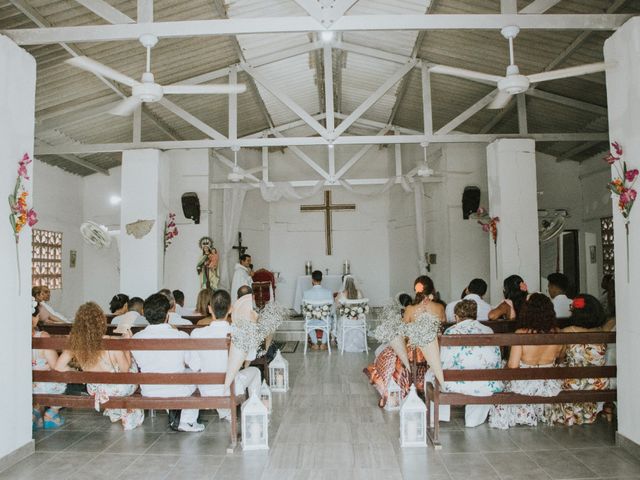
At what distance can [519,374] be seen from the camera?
379 cm

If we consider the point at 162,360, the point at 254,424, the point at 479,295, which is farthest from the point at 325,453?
the point at 479,295

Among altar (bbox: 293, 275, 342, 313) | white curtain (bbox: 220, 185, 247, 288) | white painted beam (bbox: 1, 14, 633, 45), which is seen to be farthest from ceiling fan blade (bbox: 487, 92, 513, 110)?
altar (bbox: 293, 275, 342, 313)

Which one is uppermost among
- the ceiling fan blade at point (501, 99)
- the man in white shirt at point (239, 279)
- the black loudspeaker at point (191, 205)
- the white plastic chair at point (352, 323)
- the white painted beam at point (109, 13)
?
the white painted beam at point (109, 13)

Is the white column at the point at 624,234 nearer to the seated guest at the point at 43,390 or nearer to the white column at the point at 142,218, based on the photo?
the seated guest at the point at 43,390

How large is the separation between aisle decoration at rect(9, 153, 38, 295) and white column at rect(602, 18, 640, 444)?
423 centimetres

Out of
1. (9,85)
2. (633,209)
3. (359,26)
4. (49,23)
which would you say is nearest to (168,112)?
(49,23)

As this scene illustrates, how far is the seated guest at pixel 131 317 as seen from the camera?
178 inches

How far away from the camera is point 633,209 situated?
11.9 ft

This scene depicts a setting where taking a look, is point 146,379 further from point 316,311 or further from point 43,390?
point 316,311

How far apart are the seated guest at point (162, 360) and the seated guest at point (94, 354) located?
0.19 meters

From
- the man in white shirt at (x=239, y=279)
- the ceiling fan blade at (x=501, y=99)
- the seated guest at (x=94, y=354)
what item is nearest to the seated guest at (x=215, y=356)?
the seated guest at (x=94, y=354)

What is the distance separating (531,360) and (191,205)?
6.45m

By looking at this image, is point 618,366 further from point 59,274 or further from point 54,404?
point 59,274

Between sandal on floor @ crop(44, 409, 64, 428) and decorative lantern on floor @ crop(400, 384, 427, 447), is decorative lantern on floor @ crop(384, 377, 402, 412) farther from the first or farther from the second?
sandal on floor @ crop(44, 409, 64, 428)
